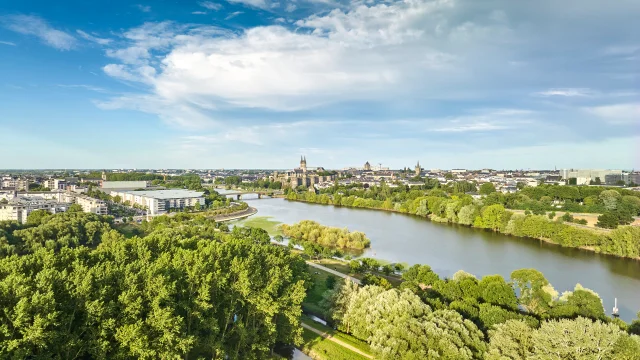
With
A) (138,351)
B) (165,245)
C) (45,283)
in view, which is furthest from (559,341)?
(165,245)

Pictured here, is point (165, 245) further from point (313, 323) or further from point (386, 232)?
point (386, 232)

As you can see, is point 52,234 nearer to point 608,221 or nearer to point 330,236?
point 330,236

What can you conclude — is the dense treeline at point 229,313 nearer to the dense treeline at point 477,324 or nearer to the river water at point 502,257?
the dense treeline at point 477,324

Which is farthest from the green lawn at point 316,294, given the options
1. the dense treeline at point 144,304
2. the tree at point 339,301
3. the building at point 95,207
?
the building at point 95,207

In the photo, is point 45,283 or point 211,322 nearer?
point 45,283

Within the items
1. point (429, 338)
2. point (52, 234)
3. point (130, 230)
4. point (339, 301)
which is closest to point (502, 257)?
point (339, 301)
